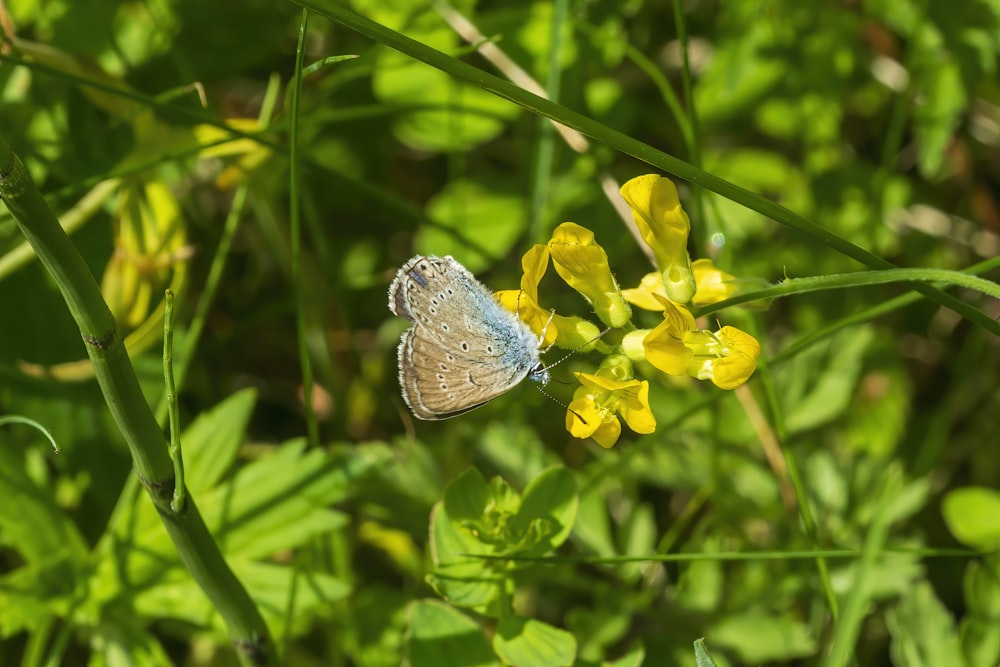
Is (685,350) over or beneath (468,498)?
over

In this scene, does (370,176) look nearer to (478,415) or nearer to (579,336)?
(478,415)

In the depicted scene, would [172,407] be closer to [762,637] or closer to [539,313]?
[539,313]

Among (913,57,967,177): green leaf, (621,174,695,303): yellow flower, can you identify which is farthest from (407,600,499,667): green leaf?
(913,57,967,177): green leaf

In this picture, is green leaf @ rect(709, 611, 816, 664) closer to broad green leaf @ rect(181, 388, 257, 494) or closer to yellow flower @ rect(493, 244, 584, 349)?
yellow flower @ rect(493, 244, 584, 349)

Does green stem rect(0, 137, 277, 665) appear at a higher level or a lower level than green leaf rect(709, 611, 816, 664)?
higher

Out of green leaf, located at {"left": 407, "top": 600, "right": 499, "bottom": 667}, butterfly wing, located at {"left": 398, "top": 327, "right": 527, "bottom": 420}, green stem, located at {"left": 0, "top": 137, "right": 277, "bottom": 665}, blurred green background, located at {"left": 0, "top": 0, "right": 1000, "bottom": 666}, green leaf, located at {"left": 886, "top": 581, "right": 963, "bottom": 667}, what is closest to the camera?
green stem, located at {"left": 0, "top": 137, "right": 277, "bottom": 665}

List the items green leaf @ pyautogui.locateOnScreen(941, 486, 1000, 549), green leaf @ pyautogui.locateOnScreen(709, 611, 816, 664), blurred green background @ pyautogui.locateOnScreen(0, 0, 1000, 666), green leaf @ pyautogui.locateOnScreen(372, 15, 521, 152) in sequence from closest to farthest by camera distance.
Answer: blurred green background @ pyautogui.locateOnScreen(0, 0, 1000, 666), green leaf @ pyautogui.locateOnScreen(709, 611, 816, 664), green leaf @ pyautogui.locateOnScreen(941, 486, 1000, 549), green leaf @ pyautogui.locateOnScreen(372, 15, 521, 152)

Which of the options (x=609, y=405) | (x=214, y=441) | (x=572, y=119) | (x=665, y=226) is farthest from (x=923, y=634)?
Result: (x=214, y=441)

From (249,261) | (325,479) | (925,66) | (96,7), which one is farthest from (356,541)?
(925,66)
